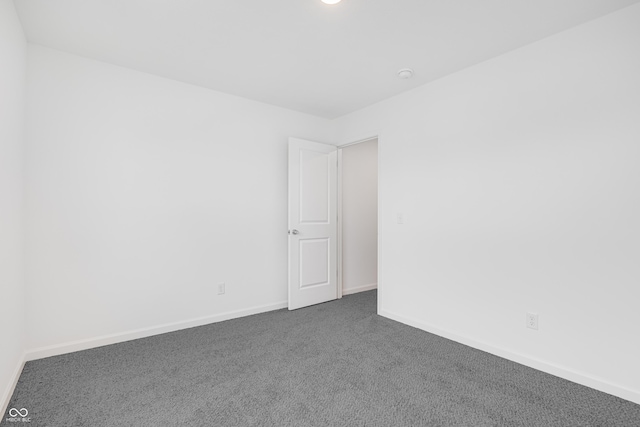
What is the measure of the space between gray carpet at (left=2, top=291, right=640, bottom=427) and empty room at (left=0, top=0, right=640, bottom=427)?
A: 2 centimetres

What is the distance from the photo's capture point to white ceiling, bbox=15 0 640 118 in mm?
2006

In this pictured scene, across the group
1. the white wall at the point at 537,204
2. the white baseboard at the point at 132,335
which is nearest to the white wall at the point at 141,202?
the white baseboard at the point at 132,335

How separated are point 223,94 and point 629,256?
3.70 m

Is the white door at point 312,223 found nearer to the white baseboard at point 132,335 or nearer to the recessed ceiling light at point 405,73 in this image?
the white baseboard at point 132,335

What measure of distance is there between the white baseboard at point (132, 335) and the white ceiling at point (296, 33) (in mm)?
2415

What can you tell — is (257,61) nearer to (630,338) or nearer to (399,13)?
(399,13)

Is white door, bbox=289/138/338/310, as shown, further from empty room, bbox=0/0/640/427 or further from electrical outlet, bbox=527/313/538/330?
electrical outlet, bbox=527/313/538/330

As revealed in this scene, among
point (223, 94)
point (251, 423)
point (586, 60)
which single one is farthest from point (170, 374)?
point (586, 60)

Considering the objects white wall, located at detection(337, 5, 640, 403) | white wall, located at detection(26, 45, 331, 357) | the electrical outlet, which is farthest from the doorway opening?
the electrical outlet

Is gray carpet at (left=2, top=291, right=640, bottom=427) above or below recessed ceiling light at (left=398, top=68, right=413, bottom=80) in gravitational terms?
below

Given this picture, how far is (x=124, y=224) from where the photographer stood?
2838 millimetres

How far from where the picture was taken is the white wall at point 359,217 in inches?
177

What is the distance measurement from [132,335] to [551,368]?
3.44 m

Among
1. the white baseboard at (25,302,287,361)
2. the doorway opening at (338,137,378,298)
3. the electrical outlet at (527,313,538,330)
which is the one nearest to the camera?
the electrical outlet at (527,313,538,330)
